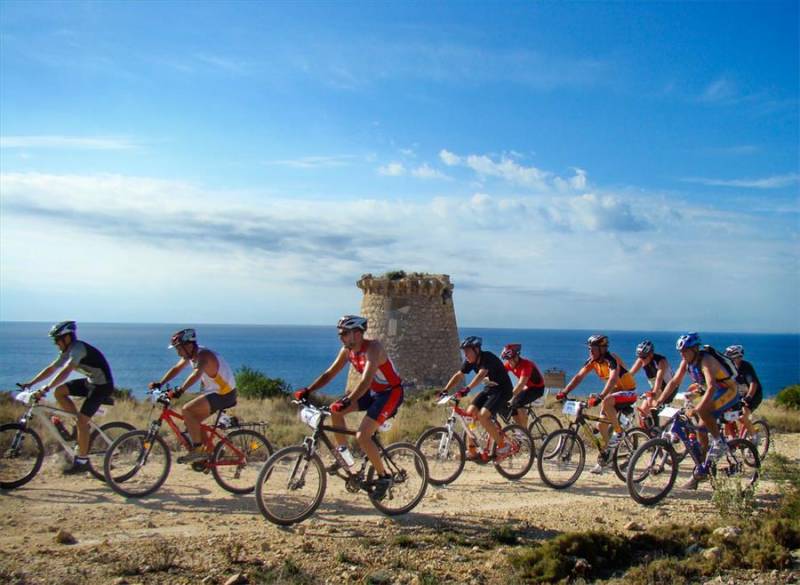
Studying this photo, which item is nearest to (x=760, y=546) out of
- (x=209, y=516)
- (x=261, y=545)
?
(x=261, y=545)

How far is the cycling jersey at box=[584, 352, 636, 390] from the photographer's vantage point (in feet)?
29.8

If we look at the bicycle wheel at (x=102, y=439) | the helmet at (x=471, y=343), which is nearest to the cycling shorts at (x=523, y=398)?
the helmet at (x=471, y=343)

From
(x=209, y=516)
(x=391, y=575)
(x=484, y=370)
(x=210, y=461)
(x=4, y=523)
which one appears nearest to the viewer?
(x=391, y=575)

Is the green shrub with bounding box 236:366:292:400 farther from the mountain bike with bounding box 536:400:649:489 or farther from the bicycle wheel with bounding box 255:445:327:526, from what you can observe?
the bicycle wheel with bounding box 255:445:327:526

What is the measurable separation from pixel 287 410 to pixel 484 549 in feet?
40.3

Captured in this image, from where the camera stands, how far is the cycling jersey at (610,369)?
9.09 meters

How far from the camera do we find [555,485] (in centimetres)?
871

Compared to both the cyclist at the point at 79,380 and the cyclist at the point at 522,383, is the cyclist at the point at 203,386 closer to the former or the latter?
the cyclist at the point at 79,380

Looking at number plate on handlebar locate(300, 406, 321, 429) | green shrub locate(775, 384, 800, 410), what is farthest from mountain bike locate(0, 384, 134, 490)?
green shrub locate(775, 384, 800, 410)

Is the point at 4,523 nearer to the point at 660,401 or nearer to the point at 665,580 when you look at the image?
the point at 665,580

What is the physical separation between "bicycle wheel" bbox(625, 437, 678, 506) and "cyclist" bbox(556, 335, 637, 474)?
0.76m

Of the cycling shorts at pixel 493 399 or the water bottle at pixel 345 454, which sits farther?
the cycling shorts at pixel 493 399

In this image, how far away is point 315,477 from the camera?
6797mm

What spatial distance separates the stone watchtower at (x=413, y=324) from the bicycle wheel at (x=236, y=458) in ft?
59.9
